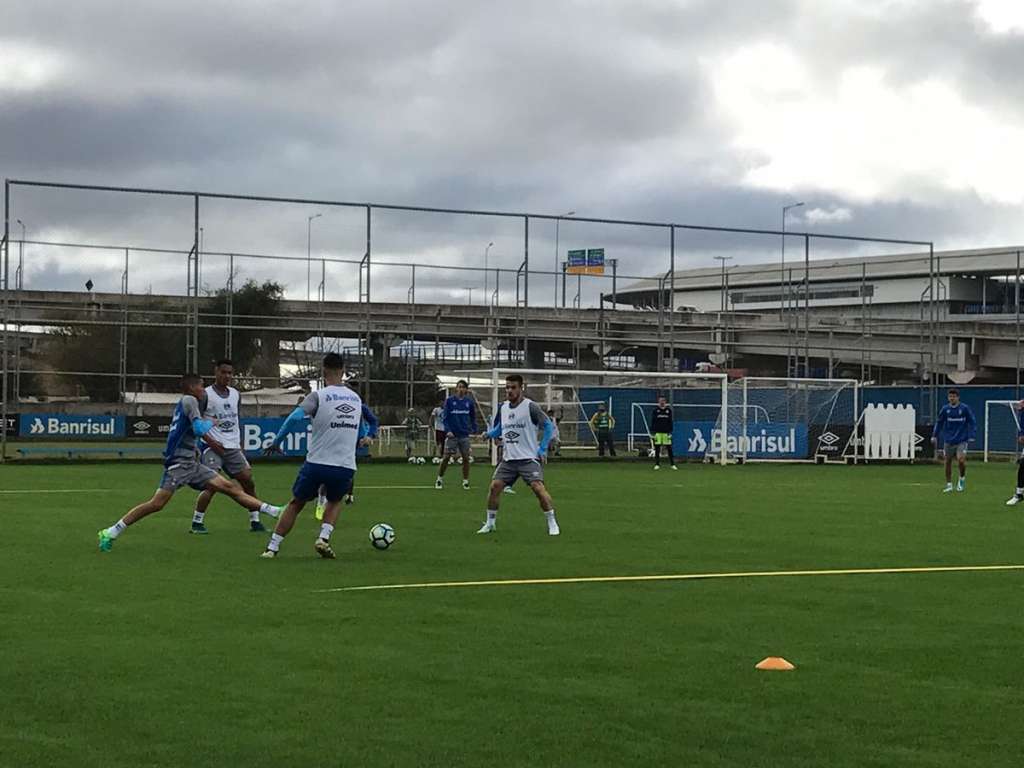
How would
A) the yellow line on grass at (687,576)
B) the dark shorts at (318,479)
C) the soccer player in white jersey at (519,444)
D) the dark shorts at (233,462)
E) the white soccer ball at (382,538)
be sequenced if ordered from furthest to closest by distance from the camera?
1. the dark shorts at (233,462)
2. the soccer player in white jersey at (519,444)
3. the white soccer ball at (382,538)
4. the dark shorts at (318,479)
5. the yellow line on grass at (687,576)

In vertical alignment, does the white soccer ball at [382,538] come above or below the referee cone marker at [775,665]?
above

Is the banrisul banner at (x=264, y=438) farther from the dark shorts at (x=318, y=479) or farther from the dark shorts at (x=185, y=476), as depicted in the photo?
the dark shorts at (x=318, y=479)

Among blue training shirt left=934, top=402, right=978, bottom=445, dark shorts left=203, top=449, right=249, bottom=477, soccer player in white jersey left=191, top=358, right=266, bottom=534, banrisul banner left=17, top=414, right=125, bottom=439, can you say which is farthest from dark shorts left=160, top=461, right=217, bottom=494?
banrisul banner left=17, top=414, right=125, bottom=439

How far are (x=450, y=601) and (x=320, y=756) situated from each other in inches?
193

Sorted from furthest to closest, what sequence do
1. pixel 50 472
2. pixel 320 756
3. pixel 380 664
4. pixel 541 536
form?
1. pixel 50 472
2. pixel 541 536
3. pixel 380 664
4. pixel 320 756

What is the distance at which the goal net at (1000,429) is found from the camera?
49125 millimetres

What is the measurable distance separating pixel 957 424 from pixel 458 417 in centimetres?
1005

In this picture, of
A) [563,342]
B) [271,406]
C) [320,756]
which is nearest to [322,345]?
[271,406]

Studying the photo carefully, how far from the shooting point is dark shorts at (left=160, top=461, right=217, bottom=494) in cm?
1577

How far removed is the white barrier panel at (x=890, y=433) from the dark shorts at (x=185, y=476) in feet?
101

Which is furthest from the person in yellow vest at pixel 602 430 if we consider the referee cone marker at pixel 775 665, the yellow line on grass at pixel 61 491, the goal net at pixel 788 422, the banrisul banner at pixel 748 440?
the referee cone marker at pixel 775 665

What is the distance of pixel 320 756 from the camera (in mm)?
6316

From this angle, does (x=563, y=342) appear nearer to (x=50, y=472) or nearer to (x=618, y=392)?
(x=618, y=392)

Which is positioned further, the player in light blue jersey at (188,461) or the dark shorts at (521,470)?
the dark shorts at (521,470)
